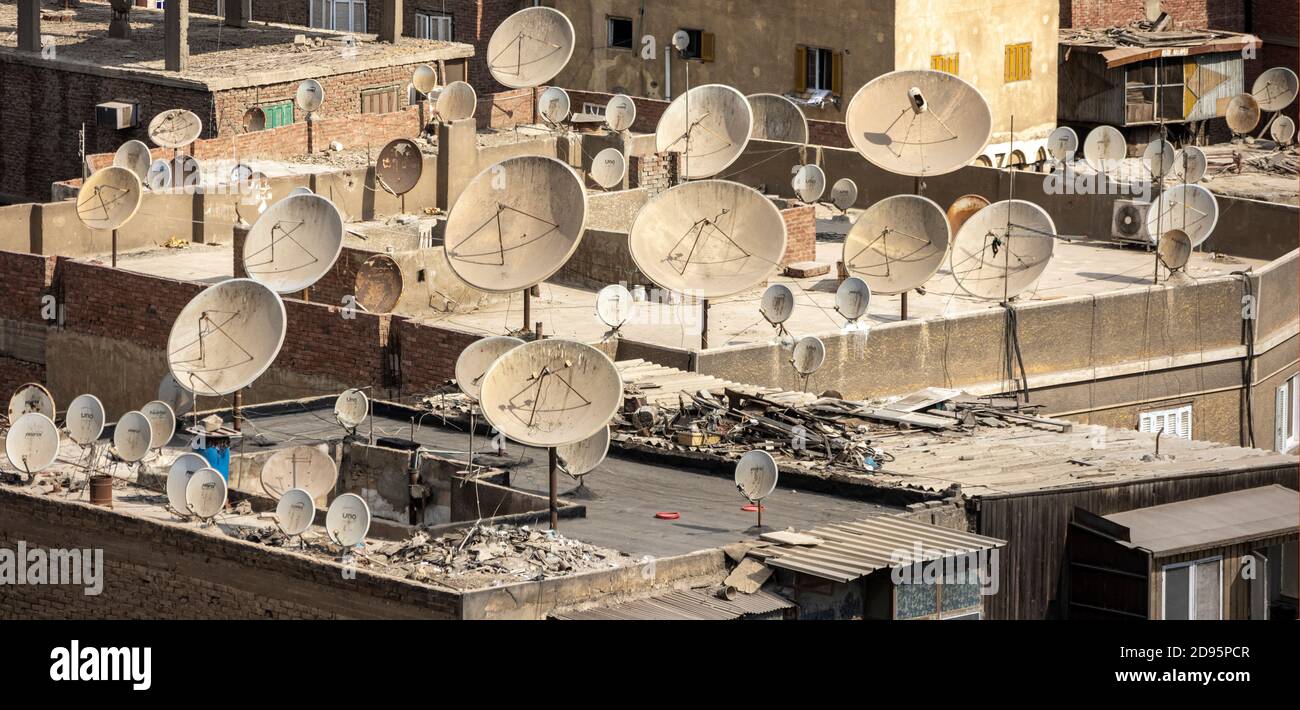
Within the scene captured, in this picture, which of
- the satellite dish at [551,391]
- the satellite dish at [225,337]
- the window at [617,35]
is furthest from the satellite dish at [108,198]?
the window at [617,35]

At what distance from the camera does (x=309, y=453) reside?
37.2 m

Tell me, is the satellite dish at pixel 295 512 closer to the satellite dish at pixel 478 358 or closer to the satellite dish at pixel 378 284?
the satellite dish at pixel 478 358

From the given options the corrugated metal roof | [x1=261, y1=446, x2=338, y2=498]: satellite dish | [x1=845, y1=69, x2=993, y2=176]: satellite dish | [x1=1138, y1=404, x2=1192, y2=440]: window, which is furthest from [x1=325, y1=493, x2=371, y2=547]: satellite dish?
[x1=1138, y1=404, x2=1192, y2=440]: window

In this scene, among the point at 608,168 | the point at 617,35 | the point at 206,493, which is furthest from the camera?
the point at 617,35

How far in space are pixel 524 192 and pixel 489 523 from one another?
24.7ft

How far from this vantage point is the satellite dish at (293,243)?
4406 cm

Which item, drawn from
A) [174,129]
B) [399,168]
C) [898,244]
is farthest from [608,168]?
[898,244]

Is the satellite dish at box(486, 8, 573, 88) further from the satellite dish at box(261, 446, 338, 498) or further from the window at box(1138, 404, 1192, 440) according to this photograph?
the satellite dish at box(261, 446, 338, 498)

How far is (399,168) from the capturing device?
2219 inches

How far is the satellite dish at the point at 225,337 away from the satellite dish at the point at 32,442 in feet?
7.00

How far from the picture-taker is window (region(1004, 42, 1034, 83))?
68.4 m

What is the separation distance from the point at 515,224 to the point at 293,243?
5.17 meters

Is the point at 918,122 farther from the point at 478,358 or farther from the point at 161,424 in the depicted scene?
the point at 161,424

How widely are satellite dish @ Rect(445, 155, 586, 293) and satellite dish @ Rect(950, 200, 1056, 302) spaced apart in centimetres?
1011
